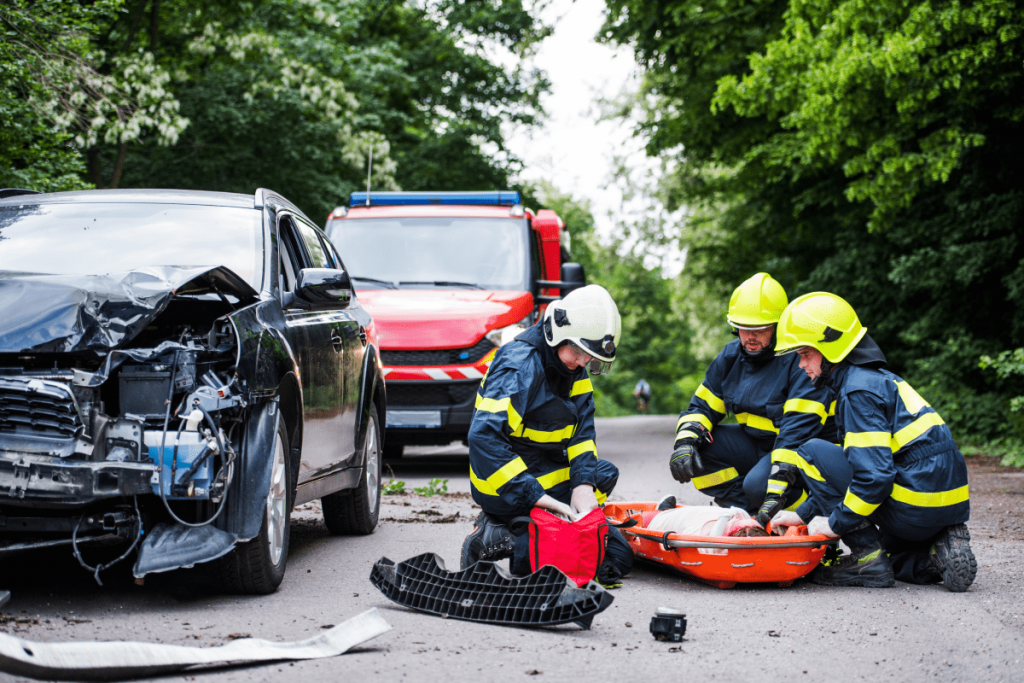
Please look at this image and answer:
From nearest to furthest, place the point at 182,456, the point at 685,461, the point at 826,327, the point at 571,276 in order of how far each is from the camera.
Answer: the point at 182,456 < the point at 826,327 < the point at 685,461 < the point at 571,276

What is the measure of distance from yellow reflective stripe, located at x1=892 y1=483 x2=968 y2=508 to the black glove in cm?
134

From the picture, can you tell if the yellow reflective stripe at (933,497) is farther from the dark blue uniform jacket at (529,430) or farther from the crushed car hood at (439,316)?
the crushed car hood at (439,316)

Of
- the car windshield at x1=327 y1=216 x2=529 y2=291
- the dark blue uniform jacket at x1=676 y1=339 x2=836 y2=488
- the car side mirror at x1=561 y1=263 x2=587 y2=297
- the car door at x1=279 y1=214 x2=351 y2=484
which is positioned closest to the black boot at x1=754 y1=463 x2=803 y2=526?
the dark blue uniform jacket at x1=676 y1=339 x2=836 y2=488

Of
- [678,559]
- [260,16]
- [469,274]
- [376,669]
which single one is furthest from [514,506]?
[260,16]

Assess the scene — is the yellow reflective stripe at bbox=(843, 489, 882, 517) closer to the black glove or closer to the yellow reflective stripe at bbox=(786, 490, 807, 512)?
the yellow reflective stripe at bbox=(786, 490, 807, 512)

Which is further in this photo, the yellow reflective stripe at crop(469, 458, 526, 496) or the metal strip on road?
the yellow reflective stripe at crop(469, 458, 526, 496)

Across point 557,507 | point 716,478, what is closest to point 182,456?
point 557,507

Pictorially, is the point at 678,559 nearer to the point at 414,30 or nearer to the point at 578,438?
the point at 578,438

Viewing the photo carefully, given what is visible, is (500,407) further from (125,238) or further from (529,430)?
(125,238)

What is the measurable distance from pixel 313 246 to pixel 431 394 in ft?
13.1

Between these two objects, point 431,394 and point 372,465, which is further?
point 431,394

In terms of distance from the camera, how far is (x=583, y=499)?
523 cm

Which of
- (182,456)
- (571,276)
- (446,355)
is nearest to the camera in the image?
(182,456)

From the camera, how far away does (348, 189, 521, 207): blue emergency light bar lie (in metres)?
12.5
